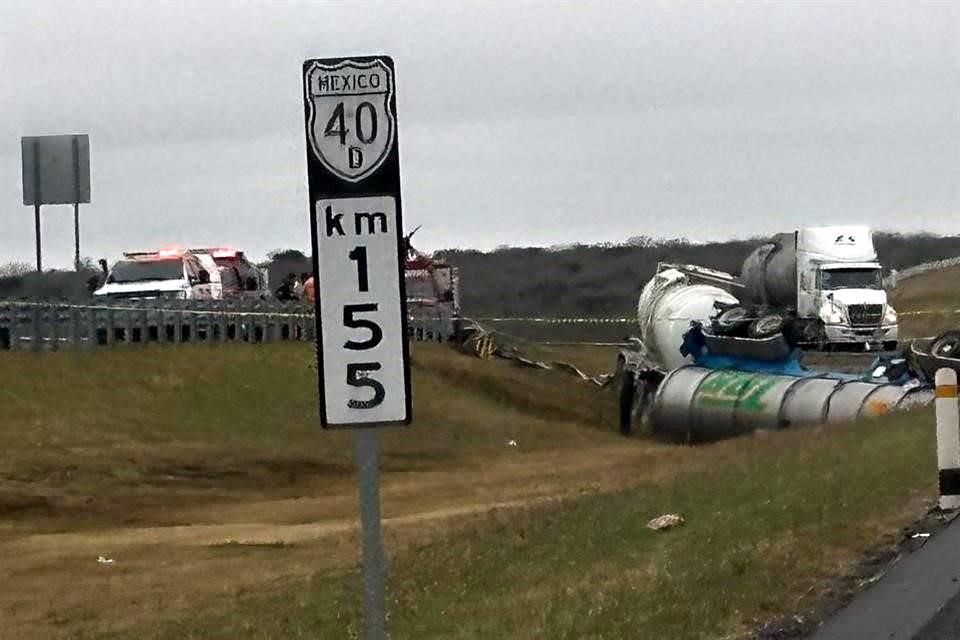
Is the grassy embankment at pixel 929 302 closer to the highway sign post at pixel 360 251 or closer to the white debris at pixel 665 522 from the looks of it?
the white debris at pixel 665 522

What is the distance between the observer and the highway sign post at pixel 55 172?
48.9 m

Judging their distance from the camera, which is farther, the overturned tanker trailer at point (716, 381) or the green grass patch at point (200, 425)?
the overturned tanker trailer at point (716, 381)

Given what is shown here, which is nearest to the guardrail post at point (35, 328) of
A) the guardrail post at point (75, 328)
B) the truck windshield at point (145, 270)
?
the guardrail post at point (75, 328)

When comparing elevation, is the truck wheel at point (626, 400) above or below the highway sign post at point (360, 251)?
below

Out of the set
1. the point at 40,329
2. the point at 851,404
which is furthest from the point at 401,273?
the point at 40,329

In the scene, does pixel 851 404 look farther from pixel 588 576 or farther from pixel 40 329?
pixel 588 576

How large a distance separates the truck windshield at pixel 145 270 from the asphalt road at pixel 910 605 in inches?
1594

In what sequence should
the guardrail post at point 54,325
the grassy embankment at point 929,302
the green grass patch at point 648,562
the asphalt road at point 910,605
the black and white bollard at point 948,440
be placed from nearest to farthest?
the asphalt road at point 910,605 → the green grass patch at point 648,562 → the black and white bollard at point 948,440 → the guardrail post at point 54,325 → the grassy embankment at point 929,302

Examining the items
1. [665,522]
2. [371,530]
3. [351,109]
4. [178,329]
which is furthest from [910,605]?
[178,329]

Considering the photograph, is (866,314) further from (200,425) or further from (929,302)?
(929,302)

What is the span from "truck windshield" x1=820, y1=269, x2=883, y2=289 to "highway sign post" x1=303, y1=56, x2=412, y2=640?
4409 centimetres

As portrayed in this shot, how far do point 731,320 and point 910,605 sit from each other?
35350 mm

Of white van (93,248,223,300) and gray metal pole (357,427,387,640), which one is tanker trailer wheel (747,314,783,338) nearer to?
white van (93,248,223,300)

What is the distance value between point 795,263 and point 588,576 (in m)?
39.6
